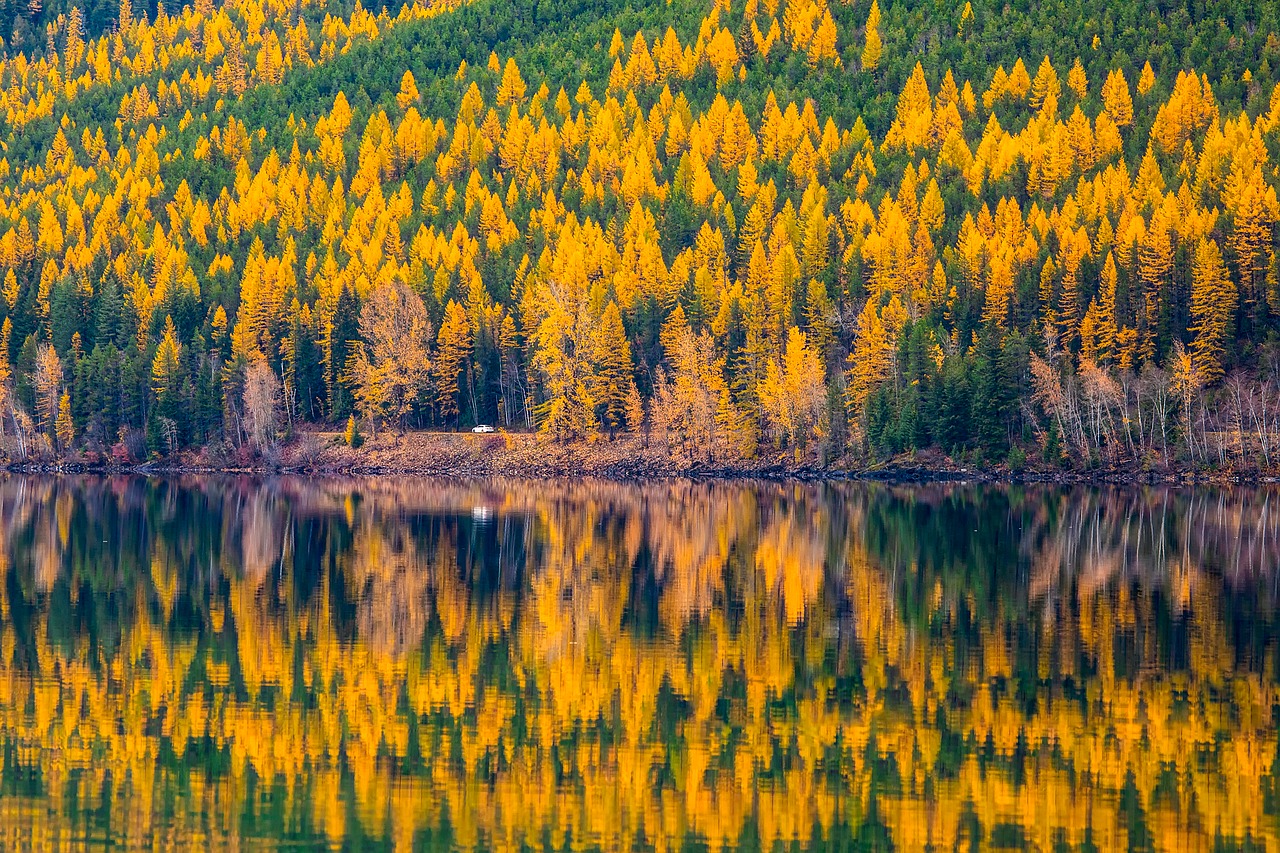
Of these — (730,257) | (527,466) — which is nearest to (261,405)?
(527,466)

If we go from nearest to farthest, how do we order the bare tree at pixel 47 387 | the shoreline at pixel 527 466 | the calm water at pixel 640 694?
the calm water at pixel 640 694 < the shoreline at pixel 527 466 < the bare tree at pixel 47 387

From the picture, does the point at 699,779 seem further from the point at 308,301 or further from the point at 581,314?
the point at 308,301

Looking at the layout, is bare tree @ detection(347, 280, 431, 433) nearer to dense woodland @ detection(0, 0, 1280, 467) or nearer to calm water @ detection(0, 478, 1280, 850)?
dense woodland @ detection(0, 0, 1280, 467)

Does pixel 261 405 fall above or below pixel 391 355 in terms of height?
below

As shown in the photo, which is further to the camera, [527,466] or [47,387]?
[47,387]

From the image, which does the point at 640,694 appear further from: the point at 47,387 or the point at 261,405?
the point at 47,387

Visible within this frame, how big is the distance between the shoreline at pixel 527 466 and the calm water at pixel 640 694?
146 ft

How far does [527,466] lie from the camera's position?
11600 centimetres

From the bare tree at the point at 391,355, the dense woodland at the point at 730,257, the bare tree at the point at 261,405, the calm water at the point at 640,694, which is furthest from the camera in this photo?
the bare tree at the point at 391,355

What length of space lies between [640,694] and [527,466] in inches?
3447

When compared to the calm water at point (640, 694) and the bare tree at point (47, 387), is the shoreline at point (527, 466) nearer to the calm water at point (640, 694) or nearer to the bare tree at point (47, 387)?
the bare tree at point (47, 387)

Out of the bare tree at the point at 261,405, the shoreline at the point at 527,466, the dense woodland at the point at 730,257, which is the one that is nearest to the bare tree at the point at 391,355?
the dense woodland at the point at 730,257

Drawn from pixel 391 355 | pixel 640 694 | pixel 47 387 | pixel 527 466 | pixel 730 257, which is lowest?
pixel 640 694

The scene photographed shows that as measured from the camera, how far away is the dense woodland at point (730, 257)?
10788 centimetres
